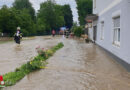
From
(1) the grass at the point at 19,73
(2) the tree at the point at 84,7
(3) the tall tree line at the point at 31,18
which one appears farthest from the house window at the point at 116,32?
(2) the tree at the point at 84,7

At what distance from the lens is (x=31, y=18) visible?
172 feet

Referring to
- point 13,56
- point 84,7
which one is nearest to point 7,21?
point 13,56

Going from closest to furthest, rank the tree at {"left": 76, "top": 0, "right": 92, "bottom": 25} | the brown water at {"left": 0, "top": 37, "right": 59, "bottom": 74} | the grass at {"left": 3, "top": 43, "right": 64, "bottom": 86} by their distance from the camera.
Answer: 1. the grass at {"left": 3, "top": 43, "right": 64, "bottom": 86}
2. the brown water at {"left": 0, "top": 37, "right": 59, "bottom": 74}
3. the tree at {"left": 76, "top": 0, "right": 92, "bottom": 25}

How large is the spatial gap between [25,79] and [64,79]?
54.0 inches

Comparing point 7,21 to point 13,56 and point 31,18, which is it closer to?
point 13,56

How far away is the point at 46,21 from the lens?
5488cm

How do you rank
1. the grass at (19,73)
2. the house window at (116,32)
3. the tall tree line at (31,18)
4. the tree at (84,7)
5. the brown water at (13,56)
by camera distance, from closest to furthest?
the grass at (19,73) < the brown water at (13,56) < the house window at (116,32) < the tall tree line at (31,18) < the tree at (84,7)

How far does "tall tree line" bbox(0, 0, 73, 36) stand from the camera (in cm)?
2845

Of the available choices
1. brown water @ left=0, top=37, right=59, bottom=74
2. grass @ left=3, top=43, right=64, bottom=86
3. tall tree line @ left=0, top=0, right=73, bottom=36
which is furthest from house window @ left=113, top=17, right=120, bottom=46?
tall tree line @ left=0, top=0, right=73, bottom=36

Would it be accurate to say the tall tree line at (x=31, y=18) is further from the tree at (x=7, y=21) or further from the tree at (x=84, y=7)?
the tree at (x=84, y=7)

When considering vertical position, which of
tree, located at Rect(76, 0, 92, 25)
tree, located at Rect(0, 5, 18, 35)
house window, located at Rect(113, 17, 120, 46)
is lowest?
house window, located at Rect(113, 17, 120, 46)

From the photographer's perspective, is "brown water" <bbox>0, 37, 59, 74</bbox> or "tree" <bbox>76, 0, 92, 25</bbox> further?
"tree" <bbox>76, 0, 92, 25</bbox>

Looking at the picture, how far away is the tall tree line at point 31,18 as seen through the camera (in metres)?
28.5

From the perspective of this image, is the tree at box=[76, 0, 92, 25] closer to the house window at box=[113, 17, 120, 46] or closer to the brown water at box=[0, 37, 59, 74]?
the brown water at box=[0, 37, 59, 74]
